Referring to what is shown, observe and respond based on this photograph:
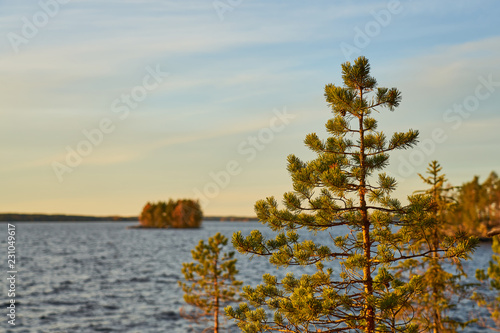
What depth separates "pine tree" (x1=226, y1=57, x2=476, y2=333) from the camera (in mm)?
9914

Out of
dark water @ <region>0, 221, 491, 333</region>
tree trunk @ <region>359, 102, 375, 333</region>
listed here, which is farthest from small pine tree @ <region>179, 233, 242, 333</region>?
tree trunk @ <region>359, 102, 375, 333</region>

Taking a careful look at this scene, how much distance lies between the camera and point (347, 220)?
10484 mm

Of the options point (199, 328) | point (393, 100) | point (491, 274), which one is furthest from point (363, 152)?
point (199, 328)

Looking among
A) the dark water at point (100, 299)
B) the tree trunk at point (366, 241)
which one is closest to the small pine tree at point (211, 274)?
the dark water at point (100, 299)

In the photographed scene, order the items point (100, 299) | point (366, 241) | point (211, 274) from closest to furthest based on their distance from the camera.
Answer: point (366, 241)
point (211, 274)
point (100, 299)

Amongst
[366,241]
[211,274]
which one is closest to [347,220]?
[366,241]

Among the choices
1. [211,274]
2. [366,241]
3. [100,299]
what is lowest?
[100,299]

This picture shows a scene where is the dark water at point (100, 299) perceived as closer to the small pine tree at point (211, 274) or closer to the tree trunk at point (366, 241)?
the small pine tree at point (211, 274)

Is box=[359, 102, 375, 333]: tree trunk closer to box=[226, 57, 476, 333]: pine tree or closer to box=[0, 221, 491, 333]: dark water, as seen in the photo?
box=[226, 57, 476, 333]: pine tree

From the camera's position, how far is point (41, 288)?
49.1 m

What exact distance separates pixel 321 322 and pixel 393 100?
4.91m

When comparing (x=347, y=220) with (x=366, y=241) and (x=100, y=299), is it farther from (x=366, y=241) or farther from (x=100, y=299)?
(x=100, y=299)

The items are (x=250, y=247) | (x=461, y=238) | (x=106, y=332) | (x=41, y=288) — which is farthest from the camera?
(x=41, y=288)

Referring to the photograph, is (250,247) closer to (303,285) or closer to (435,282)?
(303,285)
